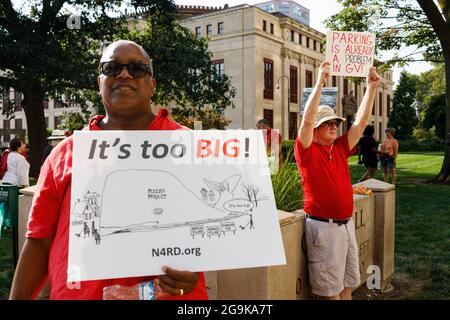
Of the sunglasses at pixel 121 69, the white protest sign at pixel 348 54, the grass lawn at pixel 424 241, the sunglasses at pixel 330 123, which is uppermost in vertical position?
the white protest sign at pixel 348 54

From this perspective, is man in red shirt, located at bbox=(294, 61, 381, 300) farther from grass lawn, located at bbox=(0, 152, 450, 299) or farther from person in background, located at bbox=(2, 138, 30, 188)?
person in background, located at bbox=(2, 138, 30, 188)

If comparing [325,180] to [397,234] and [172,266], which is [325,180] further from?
[397,234]

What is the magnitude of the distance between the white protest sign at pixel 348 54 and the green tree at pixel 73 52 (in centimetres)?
1226

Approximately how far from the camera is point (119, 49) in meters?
2.17

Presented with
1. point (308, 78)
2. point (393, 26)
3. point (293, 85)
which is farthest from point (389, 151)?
point (308, 78)

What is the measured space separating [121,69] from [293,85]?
56.0m

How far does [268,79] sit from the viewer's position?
51.5m

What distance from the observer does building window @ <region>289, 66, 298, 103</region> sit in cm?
5612

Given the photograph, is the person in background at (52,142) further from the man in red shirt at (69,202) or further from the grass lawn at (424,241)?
the man in red shirt at (69,202)

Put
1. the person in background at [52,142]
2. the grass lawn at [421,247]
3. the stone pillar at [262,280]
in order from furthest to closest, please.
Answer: the person in background at [52,142] → the grass lawn at [421,247] → the stone pillar at [262,280]

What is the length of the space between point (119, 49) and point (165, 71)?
16455 millimetres

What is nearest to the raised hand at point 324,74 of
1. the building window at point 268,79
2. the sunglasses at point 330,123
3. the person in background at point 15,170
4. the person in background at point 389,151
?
the sunglasses at point 330,123

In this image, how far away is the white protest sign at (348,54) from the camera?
14.8 feet

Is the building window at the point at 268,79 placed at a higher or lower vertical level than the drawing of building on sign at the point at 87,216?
higher
